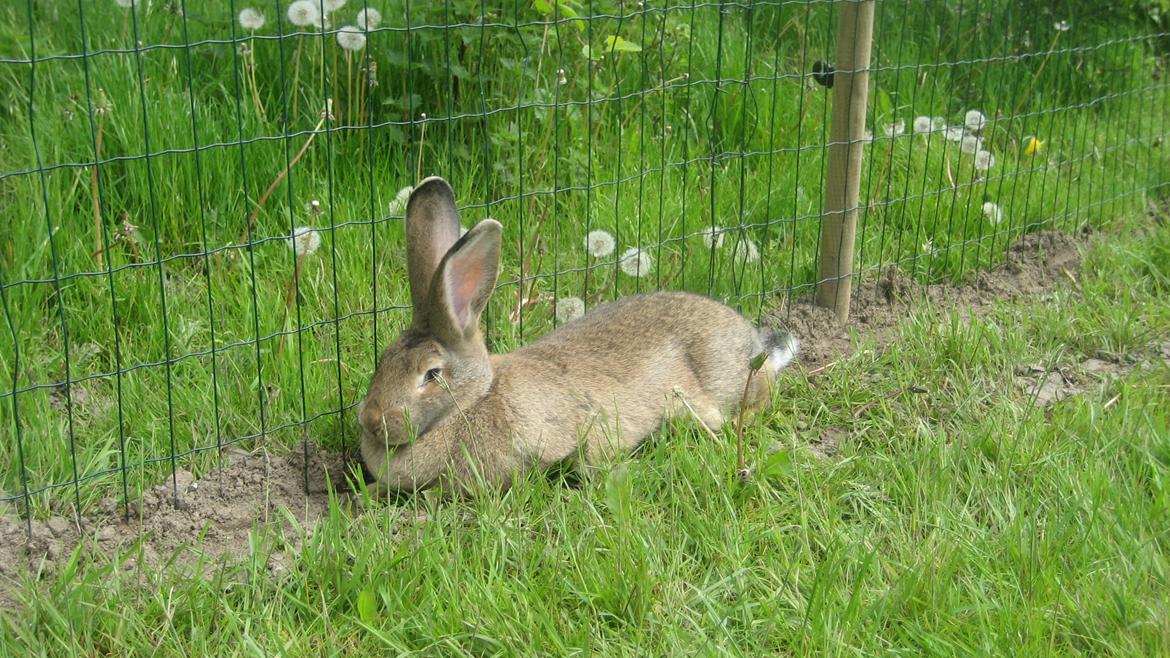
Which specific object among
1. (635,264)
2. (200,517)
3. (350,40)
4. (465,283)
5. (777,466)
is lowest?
(200,517)

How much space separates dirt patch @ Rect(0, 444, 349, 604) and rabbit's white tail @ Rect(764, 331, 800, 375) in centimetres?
148

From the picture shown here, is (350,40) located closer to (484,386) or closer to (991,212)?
(484,386)

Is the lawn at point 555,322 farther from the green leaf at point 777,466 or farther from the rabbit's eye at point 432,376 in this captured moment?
the rabbit's eye at point 432,376

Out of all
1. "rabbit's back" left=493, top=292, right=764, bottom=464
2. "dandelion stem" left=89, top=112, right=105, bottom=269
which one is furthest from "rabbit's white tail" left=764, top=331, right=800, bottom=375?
"dandelion stem" left=89, top=112, right=105, bottom=269

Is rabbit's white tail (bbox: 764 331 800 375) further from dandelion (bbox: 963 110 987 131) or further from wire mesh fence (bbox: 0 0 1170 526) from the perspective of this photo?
dandelion (bbox: 963 110 987 131)

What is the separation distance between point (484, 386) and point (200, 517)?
33.8 inches

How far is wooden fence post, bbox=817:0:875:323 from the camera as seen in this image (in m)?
4.46

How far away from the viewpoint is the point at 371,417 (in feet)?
11.3

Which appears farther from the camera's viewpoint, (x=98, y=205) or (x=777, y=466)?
(x=98, y=205)

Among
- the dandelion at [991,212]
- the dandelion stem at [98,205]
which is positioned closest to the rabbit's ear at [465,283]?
the dandelion stem at [98,205]

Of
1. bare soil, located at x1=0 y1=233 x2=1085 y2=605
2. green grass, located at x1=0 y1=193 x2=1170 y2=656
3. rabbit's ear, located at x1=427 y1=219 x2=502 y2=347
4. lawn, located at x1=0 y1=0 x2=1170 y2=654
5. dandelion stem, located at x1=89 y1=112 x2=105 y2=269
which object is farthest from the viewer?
dandelion stem, located at x1=89 y1=112 x2=105 y2=269

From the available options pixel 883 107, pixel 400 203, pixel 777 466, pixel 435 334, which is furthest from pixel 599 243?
pixel 883 107

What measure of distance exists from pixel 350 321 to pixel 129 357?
70 centimetres

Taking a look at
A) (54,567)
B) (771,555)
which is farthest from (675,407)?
(54,567)
